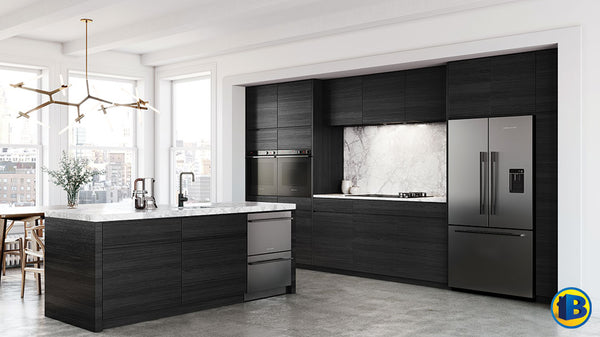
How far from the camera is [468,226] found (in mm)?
6168

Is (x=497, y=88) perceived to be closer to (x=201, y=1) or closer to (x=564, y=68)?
(x=564, y=68)

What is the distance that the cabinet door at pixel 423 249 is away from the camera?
6441mm

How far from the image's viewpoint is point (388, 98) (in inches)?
279

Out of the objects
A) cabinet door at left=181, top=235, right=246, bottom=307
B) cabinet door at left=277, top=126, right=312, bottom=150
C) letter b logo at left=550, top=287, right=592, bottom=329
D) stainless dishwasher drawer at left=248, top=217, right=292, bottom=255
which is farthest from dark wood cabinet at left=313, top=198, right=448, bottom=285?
cabinet door at left=181, top=235, right=246, bottom=307

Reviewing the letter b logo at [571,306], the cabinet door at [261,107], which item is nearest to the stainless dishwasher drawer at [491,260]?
the letter b logo at [571,306]

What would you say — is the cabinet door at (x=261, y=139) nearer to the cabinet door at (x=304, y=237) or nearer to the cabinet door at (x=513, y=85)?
the cabinet door at (x=304, y=237)

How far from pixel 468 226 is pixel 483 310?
991 millimetres

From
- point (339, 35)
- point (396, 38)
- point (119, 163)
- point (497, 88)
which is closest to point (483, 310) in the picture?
point (497, 88)

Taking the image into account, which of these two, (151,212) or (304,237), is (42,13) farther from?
(304,237)

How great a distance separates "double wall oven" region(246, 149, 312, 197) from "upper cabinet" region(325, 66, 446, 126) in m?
0.67

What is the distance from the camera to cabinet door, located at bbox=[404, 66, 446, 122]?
21.8 ft

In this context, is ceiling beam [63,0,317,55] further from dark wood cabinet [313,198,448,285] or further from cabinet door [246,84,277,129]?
dark wood cabinet [313,198,448,285]

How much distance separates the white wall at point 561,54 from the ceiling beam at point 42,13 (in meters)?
2.78

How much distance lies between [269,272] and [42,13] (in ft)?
11.7
